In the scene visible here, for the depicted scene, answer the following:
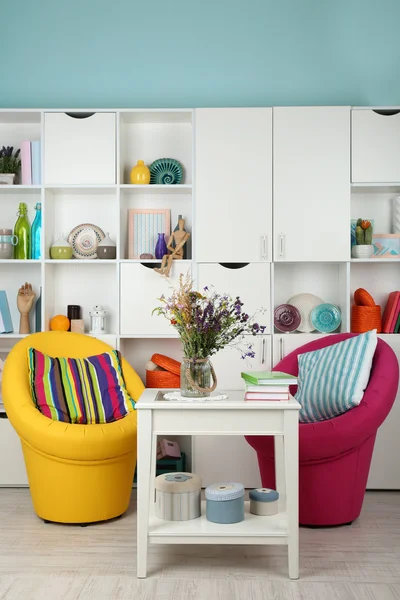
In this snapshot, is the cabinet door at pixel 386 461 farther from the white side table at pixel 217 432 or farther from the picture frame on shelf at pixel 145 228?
the picture frame on shelf at pixel 145 228

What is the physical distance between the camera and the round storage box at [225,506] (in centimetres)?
278

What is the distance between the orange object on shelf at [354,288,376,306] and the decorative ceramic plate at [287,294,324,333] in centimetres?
22

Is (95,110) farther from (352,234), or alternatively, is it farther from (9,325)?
(352,234)

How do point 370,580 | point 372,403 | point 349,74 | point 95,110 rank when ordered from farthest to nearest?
point 349,74 → point 95,110 → point 372,403 → point 370,580

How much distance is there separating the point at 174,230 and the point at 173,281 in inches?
12.7

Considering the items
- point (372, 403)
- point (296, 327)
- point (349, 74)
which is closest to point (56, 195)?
point (296, 327)

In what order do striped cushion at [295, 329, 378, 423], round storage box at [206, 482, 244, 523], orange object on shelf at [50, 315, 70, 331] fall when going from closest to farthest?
1. round storage box at [206, 482, 244, 523]
2. striped cushion at [295, 329, 378, 423]
3. orange object on shelf at [50, 315, 70, 331]

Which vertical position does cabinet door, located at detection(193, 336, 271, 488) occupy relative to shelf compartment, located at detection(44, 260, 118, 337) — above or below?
below

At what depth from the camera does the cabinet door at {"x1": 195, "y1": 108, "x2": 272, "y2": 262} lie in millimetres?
3949

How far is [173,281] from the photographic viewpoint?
13.2ft

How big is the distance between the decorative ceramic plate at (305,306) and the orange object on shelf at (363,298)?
223 millimetres

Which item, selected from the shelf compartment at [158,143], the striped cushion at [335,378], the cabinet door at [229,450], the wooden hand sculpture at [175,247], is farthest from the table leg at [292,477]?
the shelf compartment at [158,143]

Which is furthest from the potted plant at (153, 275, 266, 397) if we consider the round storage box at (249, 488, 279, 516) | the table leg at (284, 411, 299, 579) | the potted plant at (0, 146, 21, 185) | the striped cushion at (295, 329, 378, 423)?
the potted plant at (0, 146, 21, 185)

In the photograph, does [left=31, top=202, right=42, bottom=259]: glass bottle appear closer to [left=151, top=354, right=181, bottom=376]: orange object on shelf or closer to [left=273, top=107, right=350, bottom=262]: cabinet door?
[left=151, top=354, right=181, bottom=376]: orange object on shelf
